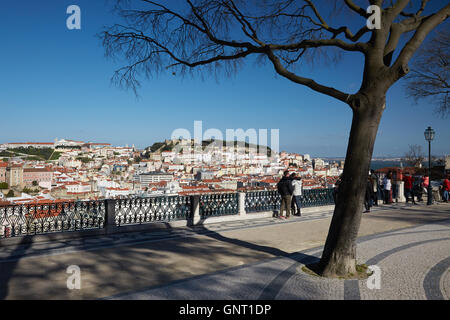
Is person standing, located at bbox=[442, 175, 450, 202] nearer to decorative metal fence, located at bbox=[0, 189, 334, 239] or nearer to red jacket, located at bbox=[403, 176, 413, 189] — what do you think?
red jacket, located at bbox=[403, 176, 413, 189]

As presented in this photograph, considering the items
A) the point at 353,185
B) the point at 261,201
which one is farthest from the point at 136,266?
the point at 261,201

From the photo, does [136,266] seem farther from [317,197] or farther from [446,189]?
[446,189]

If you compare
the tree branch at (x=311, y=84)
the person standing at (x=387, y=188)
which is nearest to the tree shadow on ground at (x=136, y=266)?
the tree branch at (x=311, y=84)

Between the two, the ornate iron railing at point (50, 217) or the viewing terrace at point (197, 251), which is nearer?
the viewing terrace at point (197, 251)

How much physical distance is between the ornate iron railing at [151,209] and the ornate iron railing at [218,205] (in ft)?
2.11

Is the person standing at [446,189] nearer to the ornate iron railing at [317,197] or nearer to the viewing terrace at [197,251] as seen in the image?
the viewing terrace at [197,251]

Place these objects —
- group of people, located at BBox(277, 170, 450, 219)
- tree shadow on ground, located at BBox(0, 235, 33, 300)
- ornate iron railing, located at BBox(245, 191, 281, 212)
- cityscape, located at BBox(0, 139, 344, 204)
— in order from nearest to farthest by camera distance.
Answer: tree shadow on ground, located at BBox(0, 235, 33, 300) → group of people, located at BBox(277, 170, 450, 219) → ornate iron railing, located at BBox(245, 191, 281, 212) → cityscape, located at BBox(0, 139, 344, 204)

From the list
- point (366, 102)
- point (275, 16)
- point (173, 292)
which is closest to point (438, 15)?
point (366, 102)

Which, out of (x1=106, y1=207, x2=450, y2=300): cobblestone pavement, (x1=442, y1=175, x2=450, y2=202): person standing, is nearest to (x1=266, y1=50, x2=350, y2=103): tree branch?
(x1=106, y1=207, x2=450, y2=300): cobblestone pavement

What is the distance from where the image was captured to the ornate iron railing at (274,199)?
502 inches

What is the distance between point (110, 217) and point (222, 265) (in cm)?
452

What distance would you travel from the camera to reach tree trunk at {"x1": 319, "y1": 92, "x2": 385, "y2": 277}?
5129mm

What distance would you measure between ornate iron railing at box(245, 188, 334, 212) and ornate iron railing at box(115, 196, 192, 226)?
275 centimetres

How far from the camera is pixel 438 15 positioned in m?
5.38
